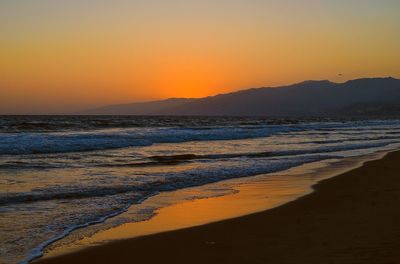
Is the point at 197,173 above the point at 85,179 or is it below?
below

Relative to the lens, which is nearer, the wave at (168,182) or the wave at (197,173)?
the wave at (168,182)

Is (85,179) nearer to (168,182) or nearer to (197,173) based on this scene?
(168,182)

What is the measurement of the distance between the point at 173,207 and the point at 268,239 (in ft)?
10.8

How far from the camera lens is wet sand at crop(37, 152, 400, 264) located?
6398mm

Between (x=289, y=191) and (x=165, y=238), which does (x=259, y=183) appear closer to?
(x=289, y=191)

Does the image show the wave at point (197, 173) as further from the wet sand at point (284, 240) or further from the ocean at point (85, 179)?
the wet sand at point (284, 240)

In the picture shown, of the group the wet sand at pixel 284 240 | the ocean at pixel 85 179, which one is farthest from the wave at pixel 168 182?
the wet sand at pixel 284 240

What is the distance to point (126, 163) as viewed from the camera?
63.4 ft

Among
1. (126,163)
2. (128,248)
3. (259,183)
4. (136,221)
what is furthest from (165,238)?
(126,163)

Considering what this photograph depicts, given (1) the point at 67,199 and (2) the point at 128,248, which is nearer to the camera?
(2) the point at 128,248

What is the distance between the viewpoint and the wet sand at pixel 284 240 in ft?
21.0

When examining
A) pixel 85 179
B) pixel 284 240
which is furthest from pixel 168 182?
pixel 284 240

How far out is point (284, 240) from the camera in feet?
23.7

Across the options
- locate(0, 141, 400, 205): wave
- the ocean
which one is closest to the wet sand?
the ocean
